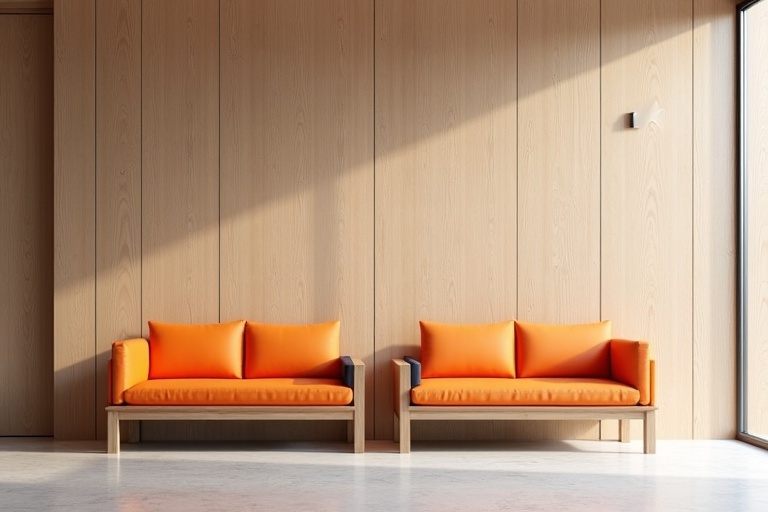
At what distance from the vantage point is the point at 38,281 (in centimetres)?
723

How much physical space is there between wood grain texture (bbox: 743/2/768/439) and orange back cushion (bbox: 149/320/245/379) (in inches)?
137

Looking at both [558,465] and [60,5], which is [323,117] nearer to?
[60,5]

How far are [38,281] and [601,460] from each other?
159 inches

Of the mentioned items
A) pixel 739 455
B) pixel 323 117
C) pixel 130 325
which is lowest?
pixel 739 455

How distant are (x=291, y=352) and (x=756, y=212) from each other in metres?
3.26

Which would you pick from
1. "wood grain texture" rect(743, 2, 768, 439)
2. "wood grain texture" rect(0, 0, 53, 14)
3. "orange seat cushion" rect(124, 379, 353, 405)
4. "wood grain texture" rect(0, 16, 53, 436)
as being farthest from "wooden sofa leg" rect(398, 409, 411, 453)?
"wood grain texture" rect(0, 0, 53, 14)

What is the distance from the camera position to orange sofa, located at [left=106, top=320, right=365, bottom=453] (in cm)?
627

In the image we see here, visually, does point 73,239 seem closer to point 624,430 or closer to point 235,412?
point 235,412

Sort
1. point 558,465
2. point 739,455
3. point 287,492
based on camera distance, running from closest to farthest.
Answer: point 287,492
point 558,465
point 739,455

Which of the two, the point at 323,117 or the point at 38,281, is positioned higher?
the point at 323,117

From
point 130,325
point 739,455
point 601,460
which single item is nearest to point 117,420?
point 130,325

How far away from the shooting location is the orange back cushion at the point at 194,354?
6742mm

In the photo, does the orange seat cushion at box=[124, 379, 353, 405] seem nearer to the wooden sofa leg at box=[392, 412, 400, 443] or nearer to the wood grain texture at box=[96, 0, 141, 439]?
the wooden sofa leg at box=[392, 412, 400, 443]

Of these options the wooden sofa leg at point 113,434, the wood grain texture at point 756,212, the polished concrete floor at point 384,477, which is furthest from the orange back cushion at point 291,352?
the wood grain texture at point 756,212
